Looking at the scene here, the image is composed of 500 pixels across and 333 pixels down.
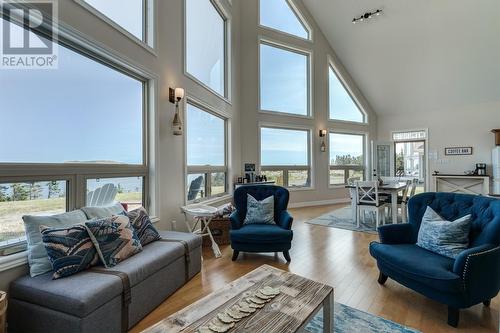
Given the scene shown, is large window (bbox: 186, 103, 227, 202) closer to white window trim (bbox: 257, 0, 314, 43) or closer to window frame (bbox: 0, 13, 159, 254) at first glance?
window frame (bbox: 0, 13, 159, 254)

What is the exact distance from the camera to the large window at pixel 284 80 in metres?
6.55

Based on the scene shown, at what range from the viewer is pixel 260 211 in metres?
3.43

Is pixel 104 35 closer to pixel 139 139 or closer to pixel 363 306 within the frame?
pixel 139 139

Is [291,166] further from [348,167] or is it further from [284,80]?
[284,80]

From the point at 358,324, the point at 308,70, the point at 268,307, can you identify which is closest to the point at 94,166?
the point at 268,307

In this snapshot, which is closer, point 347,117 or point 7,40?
point 7,40

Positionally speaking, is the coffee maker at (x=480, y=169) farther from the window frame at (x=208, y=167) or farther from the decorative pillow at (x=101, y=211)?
the decorative pillow at (x=101, y=211)

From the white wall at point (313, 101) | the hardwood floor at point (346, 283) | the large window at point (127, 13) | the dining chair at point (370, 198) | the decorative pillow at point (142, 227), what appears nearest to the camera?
the hardwood floor at point (346, 283)

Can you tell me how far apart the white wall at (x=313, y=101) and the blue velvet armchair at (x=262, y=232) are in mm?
2655

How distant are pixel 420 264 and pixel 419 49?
20.9 feet

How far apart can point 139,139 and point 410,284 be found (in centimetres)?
324

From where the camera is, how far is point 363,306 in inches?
85.1

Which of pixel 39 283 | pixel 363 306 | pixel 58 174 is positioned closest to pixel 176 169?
pixel 58 174

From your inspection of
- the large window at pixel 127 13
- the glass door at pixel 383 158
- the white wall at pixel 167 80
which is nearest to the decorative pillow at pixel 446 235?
the white wall at pixel 167 80
